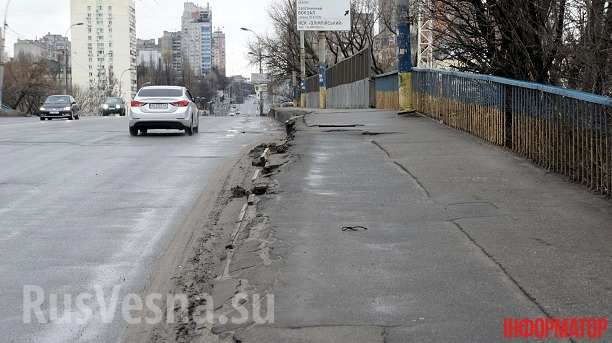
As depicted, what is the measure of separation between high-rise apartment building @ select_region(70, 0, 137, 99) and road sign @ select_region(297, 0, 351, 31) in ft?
306

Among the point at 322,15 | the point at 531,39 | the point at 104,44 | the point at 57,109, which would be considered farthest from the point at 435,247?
the point at 104,44

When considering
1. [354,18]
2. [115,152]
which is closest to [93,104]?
[354,18]

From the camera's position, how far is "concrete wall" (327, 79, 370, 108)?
34.7 metres

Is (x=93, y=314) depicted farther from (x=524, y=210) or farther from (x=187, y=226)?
(x=524, y=210)

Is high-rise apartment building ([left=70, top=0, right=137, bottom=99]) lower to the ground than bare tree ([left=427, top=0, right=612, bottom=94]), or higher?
higher

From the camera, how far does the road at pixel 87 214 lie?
20.1ft

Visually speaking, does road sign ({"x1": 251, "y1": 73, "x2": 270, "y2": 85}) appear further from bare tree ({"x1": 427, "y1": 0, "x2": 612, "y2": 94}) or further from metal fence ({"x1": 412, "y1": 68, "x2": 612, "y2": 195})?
metal fence ({"x1": 412, "y1": 68, "x2": 612, "y2": 195})

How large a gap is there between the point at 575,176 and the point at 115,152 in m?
9.95

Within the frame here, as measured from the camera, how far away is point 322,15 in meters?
45.2

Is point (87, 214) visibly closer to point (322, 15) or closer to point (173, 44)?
point (322, 15)

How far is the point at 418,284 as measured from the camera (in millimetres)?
5676

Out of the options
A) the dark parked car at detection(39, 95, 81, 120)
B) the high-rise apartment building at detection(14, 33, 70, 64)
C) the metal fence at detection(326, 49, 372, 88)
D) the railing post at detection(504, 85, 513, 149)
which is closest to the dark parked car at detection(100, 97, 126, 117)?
the dark parked car at detection(39, 95, 81, 120)

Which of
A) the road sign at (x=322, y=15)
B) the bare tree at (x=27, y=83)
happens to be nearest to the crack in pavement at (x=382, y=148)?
the road sign at (x=322, y=15)

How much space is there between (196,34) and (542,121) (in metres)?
173
